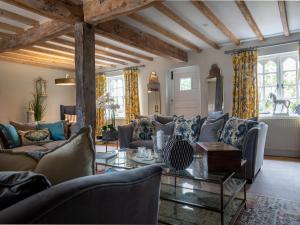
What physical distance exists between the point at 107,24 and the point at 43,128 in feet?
7.02

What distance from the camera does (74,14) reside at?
3.11 meters

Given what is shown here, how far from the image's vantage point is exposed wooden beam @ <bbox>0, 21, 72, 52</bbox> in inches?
137

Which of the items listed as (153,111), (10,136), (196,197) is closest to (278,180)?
(196,197)

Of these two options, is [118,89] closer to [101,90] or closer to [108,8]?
[101,90]

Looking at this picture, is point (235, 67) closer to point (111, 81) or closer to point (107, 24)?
point (107, 24)

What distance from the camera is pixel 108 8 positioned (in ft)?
9.62

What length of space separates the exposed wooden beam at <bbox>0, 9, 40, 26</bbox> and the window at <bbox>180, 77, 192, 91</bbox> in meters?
3.66

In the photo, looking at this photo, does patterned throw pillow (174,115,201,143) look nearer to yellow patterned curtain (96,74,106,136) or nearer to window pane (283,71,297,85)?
window pane (283,71,297,85)

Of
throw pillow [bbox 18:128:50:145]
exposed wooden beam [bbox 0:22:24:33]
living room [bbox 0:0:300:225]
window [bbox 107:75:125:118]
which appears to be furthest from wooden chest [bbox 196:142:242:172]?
window [bbox 107:75:125:118]

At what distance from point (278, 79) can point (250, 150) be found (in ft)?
8.79

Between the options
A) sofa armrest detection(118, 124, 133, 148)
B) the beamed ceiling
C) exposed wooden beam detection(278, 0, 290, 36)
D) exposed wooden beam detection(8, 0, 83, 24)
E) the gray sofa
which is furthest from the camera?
sofa armrest detection(118, 124, 133, 148)

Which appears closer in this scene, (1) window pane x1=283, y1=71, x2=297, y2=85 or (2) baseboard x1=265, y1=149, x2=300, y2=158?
(2) baseboard x1=265, y1=149, x2=300, y2=158

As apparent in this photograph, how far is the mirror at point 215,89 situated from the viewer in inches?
211

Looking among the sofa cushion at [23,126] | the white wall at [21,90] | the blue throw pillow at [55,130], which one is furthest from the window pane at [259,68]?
the white wall at [21,90]
